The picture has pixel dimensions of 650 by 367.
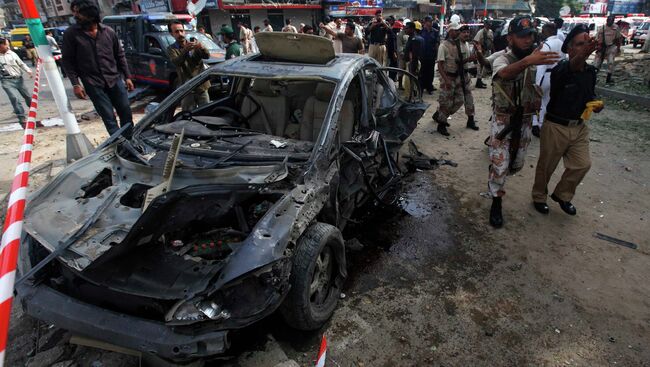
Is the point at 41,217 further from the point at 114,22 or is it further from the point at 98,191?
the point at 114,22

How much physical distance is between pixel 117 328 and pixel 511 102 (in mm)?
3545

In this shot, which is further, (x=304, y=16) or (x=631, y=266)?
(x=304, y=16)

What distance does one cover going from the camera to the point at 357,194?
3.29m

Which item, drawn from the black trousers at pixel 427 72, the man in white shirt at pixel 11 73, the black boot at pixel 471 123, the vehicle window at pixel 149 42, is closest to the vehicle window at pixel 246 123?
the black boot at pixel 471 123

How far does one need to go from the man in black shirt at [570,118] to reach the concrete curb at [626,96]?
5682 mm

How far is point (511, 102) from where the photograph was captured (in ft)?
11.2

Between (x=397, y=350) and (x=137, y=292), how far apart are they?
1.57 metres

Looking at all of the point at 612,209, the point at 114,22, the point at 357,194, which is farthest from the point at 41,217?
the point at 114,22

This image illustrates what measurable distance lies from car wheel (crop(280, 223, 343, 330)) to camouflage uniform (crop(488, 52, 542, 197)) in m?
1.97

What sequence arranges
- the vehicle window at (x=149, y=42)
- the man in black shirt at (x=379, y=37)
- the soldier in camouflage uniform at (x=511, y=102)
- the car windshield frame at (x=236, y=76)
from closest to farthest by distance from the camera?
the car windshield frame at (x=236, y=76), the soldier in camouflage uniform at (x=511, y=102), the vehicle window at (x=149, y=42), the man in black shirt at (x=379, y=37)

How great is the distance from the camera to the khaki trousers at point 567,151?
3.46 metres

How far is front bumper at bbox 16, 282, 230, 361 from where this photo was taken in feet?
5.41

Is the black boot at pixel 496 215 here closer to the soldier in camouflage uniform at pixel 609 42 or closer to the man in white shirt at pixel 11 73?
the man in white shirt at pixel 11 73

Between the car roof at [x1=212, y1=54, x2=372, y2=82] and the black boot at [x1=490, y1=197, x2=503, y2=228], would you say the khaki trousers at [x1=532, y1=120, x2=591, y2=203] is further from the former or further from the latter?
the car roof at [x1=212, y1=54, x2=372, y2=82]
